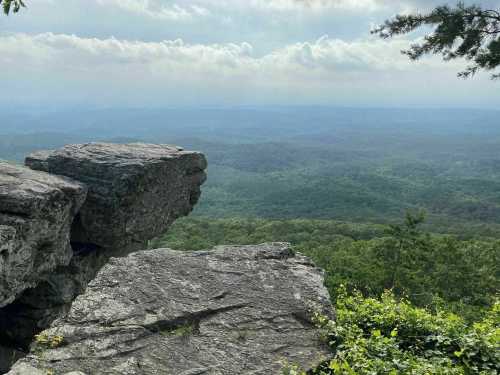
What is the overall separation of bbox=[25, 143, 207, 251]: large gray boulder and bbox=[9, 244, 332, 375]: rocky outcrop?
10.1m

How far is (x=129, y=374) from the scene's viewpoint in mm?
8961

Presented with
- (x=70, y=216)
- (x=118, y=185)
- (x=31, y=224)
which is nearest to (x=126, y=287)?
(x=31, y=224)

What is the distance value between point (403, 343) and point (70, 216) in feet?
56.4

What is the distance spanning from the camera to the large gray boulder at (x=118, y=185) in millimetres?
23328

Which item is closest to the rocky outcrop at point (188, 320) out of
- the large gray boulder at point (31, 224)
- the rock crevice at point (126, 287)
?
the rock crevice at point (126, 287)

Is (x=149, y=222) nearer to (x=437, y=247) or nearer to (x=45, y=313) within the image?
(x=45, y=313)

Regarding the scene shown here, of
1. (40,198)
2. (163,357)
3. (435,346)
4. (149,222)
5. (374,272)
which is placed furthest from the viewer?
(374,272)

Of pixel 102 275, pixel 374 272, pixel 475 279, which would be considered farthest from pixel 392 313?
pixel 475 279

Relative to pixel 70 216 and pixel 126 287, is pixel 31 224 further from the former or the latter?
pixel 126 287

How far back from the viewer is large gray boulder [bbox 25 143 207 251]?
23.3 meters

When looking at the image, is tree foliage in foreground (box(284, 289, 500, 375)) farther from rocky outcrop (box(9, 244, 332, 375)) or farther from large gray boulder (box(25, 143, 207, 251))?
large gray boulder (box(25, 143, 207, 251))

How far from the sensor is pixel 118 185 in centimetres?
2317

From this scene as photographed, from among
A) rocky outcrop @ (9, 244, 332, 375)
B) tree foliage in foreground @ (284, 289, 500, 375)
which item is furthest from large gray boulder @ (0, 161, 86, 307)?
tree foliage in foreground @ (284, 289, 500, 375)

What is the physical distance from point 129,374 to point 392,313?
22.7 ft
